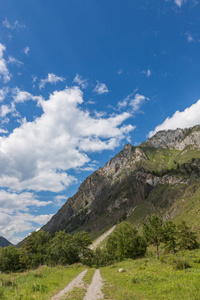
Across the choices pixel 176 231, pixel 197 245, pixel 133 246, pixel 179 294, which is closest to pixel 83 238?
pixel 133 246

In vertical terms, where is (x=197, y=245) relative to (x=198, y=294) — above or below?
below

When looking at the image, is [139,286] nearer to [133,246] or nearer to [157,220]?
[157,220]

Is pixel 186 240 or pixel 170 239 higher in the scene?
pixel 170 239

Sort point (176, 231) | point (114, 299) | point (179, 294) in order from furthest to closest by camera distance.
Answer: point (176, 231)
point (114, 299)
point (179, 294)

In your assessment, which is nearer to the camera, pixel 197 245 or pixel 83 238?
pixel 197 245

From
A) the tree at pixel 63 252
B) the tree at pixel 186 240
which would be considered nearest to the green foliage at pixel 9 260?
the tree at pixel 63 252

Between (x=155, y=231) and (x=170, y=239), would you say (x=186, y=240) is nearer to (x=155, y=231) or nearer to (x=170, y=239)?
Answer: (x=170, y=239)

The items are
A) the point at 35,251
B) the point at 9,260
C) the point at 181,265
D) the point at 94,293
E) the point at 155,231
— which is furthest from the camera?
the point at 9,260

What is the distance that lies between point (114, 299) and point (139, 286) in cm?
317

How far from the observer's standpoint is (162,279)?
569 inches

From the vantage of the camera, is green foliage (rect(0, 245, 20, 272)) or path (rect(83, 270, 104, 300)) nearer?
path (rect(83, 270, 104, 300))

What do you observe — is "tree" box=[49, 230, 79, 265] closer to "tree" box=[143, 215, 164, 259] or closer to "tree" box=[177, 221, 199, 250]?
"tree" box=[143, 215, 164, 259]

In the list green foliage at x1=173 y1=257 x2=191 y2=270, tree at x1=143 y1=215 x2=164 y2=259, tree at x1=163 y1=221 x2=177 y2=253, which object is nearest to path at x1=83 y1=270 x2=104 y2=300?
green foliage at x1=173 y1=257 x2=191 y2=270

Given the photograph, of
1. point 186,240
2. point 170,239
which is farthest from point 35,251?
point 186,240
